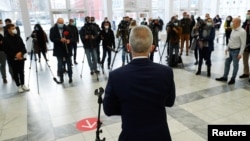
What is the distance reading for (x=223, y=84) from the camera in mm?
5117

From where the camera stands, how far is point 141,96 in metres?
1.31

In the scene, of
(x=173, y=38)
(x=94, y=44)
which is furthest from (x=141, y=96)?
(x=173, y=38)

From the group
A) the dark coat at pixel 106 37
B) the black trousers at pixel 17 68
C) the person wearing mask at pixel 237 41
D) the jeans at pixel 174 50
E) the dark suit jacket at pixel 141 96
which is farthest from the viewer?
the jeans at pixel 174 50

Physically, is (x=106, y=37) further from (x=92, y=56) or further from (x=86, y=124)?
(x=86, y=124)

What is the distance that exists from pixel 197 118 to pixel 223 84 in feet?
6.71

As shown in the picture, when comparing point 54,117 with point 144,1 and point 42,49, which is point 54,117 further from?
point 144,1

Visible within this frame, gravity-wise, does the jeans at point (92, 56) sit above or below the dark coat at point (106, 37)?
below

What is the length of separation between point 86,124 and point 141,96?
2345 millimetres

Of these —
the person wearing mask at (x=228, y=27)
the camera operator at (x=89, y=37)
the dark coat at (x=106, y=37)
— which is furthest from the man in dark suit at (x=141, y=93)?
the person wearing mask at (x=228, y=27)

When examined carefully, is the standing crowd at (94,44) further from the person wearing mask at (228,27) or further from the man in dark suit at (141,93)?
the person wearing mask at (228,27)

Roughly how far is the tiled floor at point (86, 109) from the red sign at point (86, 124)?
0.09 m

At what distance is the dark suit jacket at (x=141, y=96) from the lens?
4.33 feet

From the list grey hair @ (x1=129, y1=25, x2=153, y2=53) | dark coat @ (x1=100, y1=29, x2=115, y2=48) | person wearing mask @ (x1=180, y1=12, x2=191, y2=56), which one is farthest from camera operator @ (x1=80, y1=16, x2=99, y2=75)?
grey hair @ (x1=129, y1=25, x2=153, y2=53)

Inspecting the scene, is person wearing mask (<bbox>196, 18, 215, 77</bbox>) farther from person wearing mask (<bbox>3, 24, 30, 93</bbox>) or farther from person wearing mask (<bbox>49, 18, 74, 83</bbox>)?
person wearing mask (<bbox>3, 24, 30, 93</bbox>)
